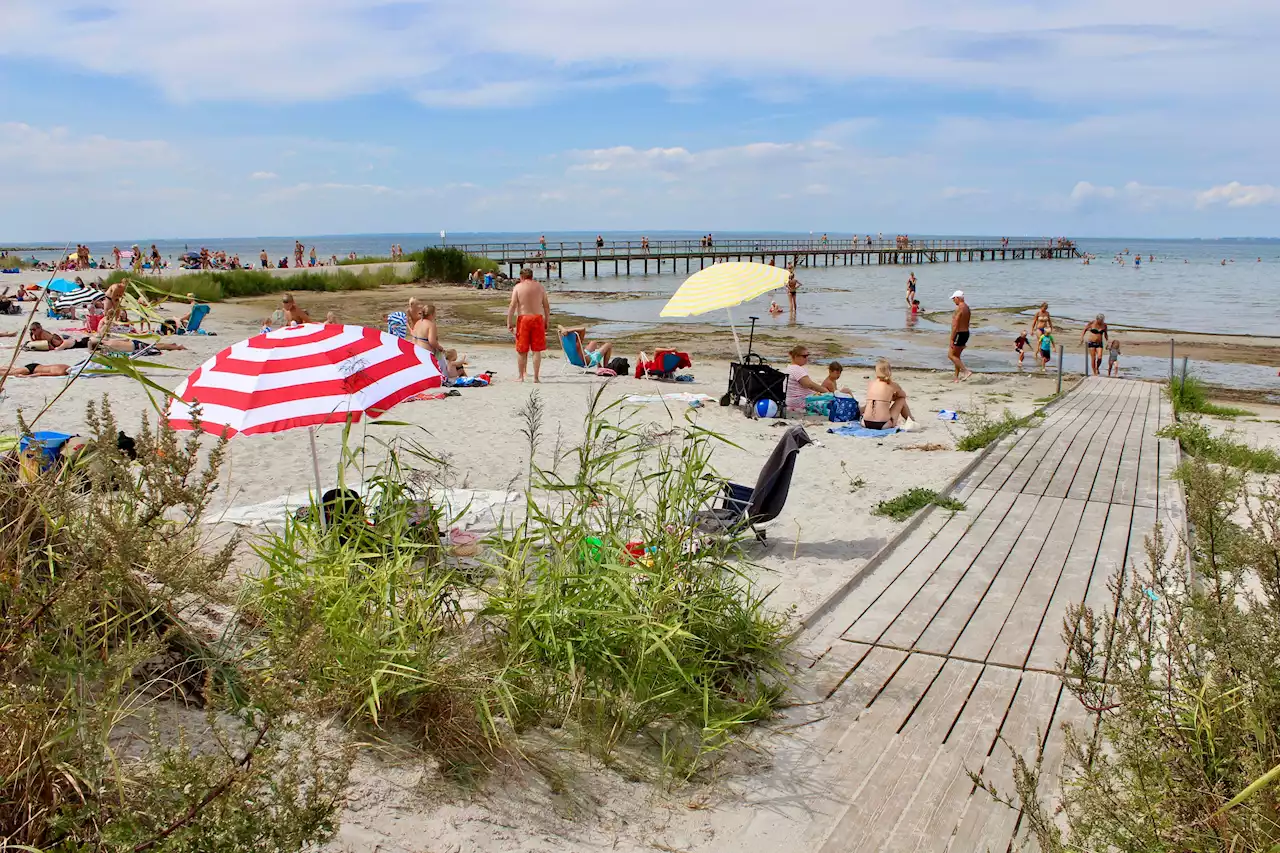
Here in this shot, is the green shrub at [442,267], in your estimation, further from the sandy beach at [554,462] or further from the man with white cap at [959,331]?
the man with white cap at [959,331]

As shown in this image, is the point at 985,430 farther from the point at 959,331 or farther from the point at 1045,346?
the point at 1045,346

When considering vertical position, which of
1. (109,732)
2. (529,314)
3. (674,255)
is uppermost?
(674,255)

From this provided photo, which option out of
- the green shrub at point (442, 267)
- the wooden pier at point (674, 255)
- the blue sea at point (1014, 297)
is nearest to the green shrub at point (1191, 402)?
the blue sea at point (1014, 297)

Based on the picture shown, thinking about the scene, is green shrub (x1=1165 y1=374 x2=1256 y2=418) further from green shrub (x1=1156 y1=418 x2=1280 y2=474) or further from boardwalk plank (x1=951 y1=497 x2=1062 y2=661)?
boardwalk plank (x1=951 y1=497 x2=1062 y2=661)

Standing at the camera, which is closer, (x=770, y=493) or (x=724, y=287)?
(x=770, y=493)

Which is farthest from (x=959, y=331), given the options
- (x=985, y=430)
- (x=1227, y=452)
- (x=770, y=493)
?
(x=770, y=493)

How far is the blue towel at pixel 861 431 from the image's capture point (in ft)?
29.8

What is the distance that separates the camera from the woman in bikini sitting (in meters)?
9.34

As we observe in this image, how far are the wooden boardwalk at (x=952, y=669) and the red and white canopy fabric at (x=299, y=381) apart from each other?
7.89ft

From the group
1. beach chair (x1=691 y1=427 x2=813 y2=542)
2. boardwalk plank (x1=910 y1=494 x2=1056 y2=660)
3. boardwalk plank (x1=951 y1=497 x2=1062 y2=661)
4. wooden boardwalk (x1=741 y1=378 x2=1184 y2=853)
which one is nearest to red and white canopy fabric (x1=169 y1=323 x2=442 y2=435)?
beach chair (x1=691 y1=427 x2=813 y2=542)

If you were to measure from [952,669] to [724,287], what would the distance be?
21.6ft

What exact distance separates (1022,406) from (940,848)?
970cm

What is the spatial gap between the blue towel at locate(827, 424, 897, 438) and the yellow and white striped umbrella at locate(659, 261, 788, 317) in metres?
1.58

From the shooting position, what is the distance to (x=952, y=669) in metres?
3.72
